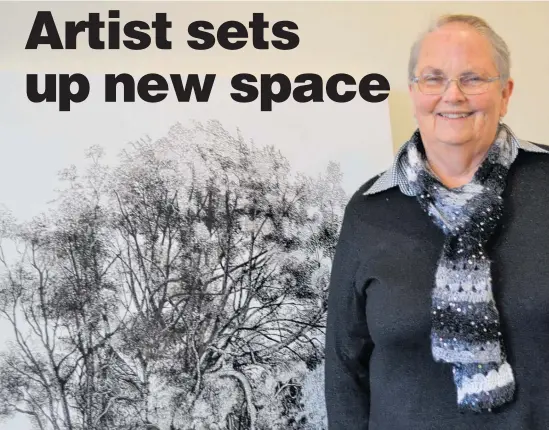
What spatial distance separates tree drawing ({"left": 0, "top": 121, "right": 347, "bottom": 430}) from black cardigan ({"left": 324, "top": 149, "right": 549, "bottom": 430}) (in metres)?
0.18

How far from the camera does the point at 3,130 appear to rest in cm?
113

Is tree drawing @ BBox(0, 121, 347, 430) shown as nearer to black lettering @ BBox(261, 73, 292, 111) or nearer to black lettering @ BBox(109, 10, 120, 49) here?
black lettering @ BBox(261, 73, 292, 111)

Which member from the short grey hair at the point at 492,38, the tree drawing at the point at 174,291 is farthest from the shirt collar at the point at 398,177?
the tree drawing at the point at 174,291

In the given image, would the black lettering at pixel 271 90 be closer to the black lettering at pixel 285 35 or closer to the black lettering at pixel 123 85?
the black lettering at pixel 285 35

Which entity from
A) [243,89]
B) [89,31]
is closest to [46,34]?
[89,31]

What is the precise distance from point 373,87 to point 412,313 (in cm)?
58

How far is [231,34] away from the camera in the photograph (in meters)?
1.24

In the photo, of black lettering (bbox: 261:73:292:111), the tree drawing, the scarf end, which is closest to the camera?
the scarf end

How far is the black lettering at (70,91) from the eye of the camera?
116cm

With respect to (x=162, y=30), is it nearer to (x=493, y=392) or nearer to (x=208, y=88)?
(x=208, y=88)

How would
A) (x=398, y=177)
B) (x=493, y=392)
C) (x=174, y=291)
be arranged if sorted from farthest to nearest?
(x=174, y=291), (x=398, y=177), (x=493, y=392)

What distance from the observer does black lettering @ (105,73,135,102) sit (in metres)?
1.17

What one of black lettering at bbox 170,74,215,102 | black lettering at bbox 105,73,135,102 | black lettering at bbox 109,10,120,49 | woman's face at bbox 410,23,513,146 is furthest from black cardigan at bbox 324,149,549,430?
black lettering at bbox 109,10,120,49

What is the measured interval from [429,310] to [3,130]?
90 cm
